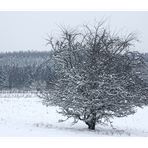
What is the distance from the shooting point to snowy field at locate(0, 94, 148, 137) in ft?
56.7

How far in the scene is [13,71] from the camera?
106812mm

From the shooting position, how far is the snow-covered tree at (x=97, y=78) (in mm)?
19000

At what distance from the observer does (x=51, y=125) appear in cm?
2245

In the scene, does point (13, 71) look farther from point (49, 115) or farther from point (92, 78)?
point (92, 78)

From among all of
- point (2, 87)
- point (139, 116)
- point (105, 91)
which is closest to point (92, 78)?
point (105, 91)

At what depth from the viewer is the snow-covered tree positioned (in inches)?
748

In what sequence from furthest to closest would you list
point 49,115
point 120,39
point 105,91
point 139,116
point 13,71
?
point 13,71
point 139,116
point 49,115
point 120,39
point 105,91

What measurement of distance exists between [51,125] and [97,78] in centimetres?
487

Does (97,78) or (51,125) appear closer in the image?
(97,78)

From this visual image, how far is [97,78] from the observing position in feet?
62.1

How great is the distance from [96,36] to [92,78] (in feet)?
6.85

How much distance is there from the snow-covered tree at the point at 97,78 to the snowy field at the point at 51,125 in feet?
3.63

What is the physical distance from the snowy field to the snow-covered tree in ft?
3.63

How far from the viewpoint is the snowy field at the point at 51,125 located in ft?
56.7
